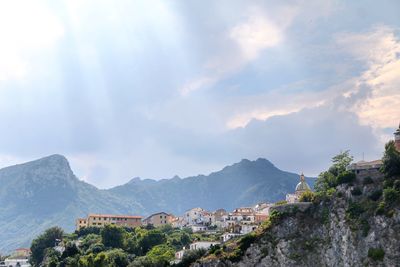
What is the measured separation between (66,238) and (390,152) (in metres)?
87.2

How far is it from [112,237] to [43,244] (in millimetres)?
24685

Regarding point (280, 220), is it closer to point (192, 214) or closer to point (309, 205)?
point (309, 205)

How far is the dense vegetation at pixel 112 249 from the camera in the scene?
102 metres

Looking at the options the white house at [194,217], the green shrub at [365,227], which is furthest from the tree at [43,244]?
the green shrub at [365,227]

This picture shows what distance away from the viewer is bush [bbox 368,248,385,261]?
80.5 metres

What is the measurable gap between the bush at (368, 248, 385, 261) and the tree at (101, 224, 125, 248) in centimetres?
5941

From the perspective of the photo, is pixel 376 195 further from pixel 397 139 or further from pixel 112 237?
pixel 112 237

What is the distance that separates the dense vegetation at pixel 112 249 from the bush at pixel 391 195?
105 feet

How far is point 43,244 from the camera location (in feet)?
466

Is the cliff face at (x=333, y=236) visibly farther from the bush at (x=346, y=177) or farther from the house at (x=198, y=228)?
the house at (x=198, y=228)

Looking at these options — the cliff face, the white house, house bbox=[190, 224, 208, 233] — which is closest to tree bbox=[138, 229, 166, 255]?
the cliff face

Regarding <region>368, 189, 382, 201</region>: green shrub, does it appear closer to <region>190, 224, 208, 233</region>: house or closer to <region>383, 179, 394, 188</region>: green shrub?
<region>383, 179, 394, 188</region>: green shrub

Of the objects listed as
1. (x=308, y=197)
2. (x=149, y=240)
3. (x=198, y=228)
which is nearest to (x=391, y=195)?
(x=308, y=197)

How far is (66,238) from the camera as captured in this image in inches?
5763
